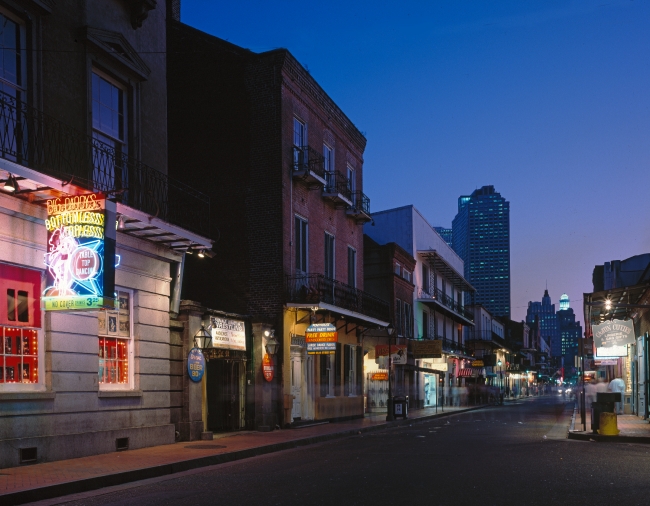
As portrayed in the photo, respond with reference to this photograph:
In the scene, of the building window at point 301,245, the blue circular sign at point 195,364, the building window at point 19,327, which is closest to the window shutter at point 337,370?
the building window at point 301,245

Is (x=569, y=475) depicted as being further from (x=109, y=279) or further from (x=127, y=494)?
(x=109, y=279)

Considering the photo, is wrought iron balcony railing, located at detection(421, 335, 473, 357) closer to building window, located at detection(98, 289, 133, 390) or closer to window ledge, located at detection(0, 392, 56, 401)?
building window, located at detection(98, 289, 133, 390)

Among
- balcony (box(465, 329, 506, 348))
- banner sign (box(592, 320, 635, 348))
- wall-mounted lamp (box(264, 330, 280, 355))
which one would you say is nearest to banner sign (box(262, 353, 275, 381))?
wall-mounted lamp (box(264, 330, 280, 355))

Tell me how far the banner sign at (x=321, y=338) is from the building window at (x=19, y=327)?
40.7ft

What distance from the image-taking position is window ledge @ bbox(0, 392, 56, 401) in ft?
42.1

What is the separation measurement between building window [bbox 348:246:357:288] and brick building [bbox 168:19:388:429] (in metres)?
4.26

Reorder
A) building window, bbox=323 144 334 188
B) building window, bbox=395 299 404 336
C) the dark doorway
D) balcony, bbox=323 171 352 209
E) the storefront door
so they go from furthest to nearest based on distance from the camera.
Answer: building window, bbox=395 299 404 336 → building window, bbox=323 144 334 188 → balcony, bbox=323 171 352 209 → the storefront door → the dark doorway

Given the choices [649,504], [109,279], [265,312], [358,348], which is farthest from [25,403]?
[358,348]

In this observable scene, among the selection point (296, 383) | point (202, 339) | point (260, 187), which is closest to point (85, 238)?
point (202, 339)

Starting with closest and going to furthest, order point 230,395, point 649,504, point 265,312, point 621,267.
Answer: point 649,504
point 230,395
point 265,312
point 621,267

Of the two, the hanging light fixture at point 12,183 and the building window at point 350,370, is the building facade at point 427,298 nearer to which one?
the building window at point 350,370

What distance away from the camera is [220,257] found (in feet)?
84.7

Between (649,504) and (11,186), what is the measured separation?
9839mm

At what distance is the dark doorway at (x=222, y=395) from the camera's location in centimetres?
2233
